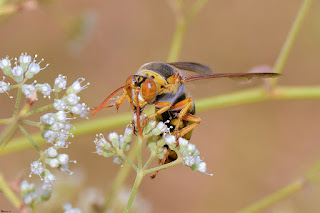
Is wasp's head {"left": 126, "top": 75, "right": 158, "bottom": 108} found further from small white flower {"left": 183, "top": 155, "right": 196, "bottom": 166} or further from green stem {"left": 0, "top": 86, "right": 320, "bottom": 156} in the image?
green stem {"left": 0, "top": 86, "right": 320, "bottom": 156}

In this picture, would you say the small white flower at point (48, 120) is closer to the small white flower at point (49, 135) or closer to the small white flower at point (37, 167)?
the small white flower at point (49, 135)

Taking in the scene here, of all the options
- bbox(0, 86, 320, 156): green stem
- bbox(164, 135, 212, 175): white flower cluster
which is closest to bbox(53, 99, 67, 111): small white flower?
bbox(164, 135, 212, 175): white flower cluster

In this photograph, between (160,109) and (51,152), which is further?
(160,109)

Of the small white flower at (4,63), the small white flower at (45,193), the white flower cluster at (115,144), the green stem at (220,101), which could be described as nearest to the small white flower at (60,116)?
the white flower cluster at (115,144)

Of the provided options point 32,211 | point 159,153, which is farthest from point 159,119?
point 32,211

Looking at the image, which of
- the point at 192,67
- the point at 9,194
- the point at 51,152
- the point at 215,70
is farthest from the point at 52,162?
the point at 215,70

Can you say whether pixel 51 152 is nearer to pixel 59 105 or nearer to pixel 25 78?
pixel 59 105
